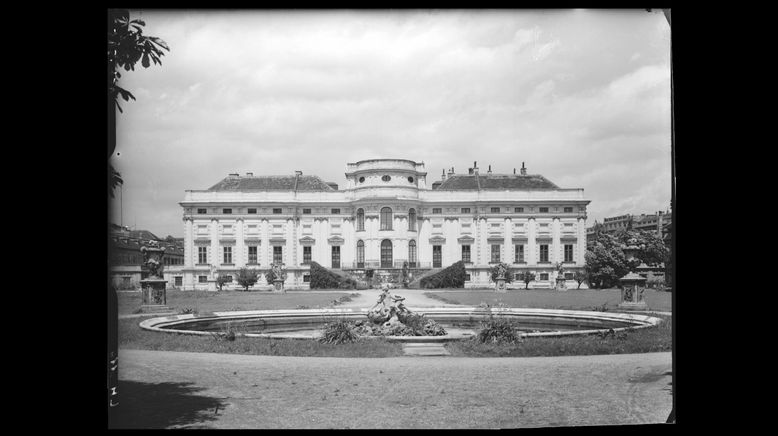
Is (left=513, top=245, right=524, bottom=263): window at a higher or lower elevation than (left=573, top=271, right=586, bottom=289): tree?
higher

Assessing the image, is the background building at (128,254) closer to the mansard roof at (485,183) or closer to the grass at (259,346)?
the grass at (259,346)

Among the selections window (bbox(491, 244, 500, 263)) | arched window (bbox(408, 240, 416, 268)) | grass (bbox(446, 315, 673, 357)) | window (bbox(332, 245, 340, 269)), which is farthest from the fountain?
window (bbox(491, 244, 500, 263))

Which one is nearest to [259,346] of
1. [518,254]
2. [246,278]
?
[246,278]

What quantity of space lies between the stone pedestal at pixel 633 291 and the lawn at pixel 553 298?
1.04ft

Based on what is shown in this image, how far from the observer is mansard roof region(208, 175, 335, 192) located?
27.4 meters

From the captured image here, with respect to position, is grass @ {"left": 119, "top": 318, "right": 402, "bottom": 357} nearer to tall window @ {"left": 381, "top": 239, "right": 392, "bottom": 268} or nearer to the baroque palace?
the baroque palace

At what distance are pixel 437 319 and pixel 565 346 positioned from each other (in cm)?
604

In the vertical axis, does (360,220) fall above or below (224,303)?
above

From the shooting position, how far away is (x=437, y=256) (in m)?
28.3

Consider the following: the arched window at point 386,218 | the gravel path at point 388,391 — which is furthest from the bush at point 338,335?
the arched window at point 386,218

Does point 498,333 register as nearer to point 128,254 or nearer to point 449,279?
point 128,254

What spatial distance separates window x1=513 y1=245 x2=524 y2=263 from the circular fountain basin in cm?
970
